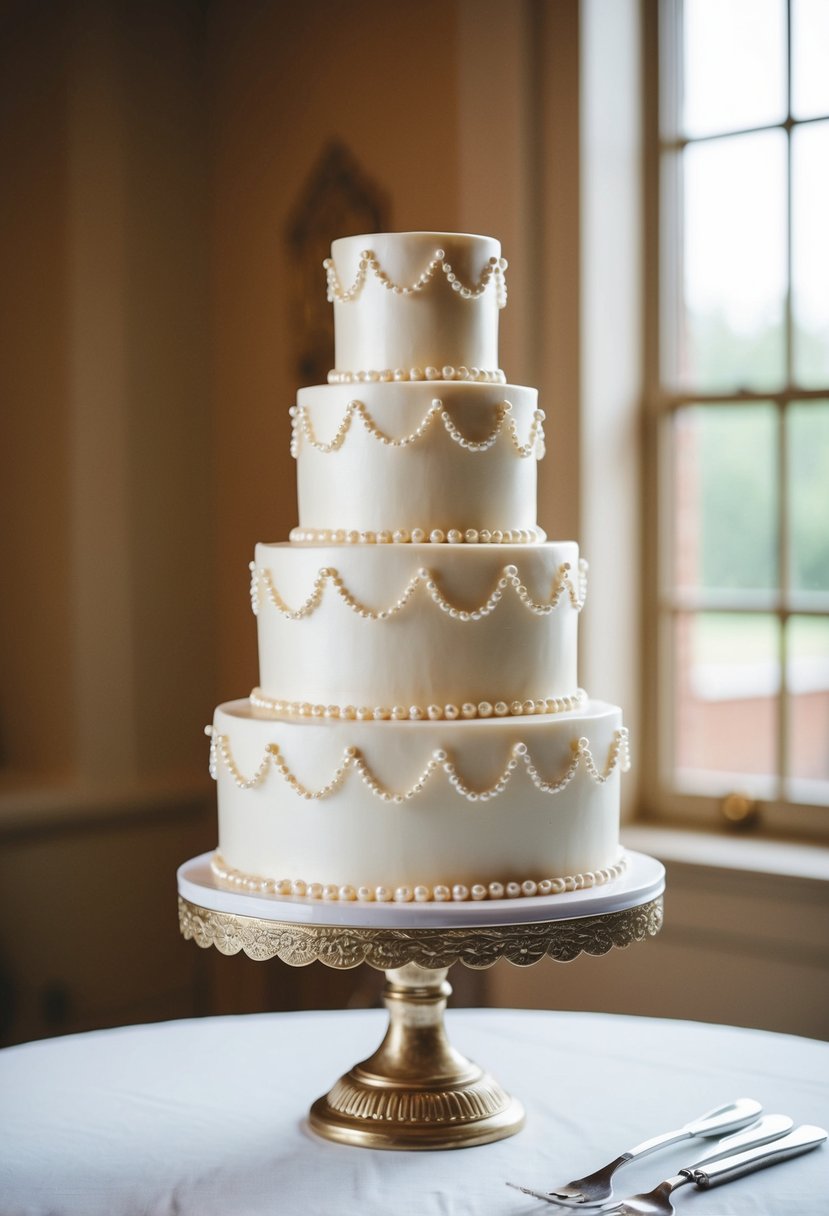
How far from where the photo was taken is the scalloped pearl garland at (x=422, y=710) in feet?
6.31

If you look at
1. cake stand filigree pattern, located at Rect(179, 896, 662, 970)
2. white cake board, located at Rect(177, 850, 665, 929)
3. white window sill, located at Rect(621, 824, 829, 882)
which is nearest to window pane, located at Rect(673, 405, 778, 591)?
white window sill, located at Rect(621, 824, 829, 882)

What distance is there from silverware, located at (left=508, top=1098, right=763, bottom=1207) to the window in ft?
4.25

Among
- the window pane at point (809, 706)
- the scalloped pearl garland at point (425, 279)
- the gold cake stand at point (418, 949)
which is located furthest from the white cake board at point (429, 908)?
the window pane at point (809, 706)

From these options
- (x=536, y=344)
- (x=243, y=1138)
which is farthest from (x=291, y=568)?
(x=536, y=344)

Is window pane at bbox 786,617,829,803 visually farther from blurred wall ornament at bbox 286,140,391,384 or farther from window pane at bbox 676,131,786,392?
blurred wall ornament at bbox 286,140,391,384

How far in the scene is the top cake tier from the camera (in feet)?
6.61

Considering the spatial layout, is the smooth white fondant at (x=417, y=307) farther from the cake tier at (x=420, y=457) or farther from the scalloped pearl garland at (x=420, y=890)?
the scalloped pearl garland at (x=420, y=890)

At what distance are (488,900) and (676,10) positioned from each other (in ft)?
7.27

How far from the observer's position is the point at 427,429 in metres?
1.97

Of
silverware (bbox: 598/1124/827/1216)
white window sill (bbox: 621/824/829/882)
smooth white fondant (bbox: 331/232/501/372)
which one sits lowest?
silverware (bbox: 598/1124/827/1216)

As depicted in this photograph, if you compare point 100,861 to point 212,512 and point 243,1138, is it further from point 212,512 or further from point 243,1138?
point 243,1138

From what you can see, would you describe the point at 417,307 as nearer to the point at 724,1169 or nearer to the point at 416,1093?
the point at 416,1093

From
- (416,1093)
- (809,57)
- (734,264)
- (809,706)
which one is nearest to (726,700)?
(809,706)

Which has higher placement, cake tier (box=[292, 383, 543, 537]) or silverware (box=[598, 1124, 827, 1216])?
cake tier (box=[292, 383, 543, 537])
